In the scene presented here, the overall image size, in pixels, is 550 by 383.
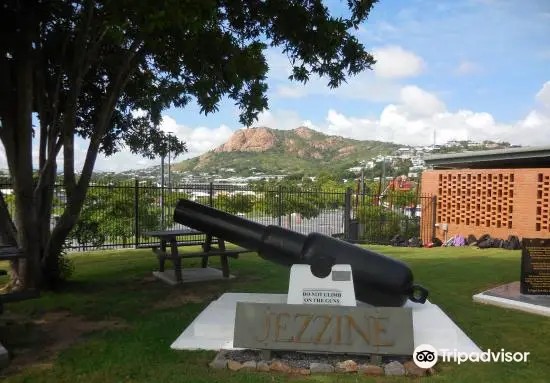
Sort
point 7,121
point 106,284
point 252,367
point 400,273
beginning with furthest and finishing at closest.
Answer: point 106,284 < point 7,121 < point 400,273 < point 252,367

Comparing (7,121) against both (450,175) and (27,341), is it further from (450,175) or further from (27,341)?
(450,175)

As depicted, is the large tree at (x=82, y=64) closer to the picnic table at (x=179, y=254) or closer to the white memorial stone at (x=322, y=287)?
the picnic table at (x=179, y=254)

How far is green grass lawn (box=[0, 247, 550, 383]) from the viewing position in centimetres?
406

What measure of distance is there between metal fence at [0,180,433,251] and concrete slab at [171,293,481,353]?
9572 mm

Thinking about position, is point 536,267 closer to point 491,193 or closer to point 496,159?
point 491,193

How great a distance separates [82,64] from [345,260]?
4756mm

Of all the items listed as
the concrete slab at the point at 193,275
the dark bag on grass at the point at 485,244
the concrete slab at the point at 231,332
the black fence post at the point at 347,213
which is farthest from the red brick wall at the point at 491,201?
the concrete slab at the point at 231,332

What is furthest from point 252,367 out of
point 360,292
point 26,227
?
point 26,227

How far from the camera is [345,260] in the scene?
15.1 ft

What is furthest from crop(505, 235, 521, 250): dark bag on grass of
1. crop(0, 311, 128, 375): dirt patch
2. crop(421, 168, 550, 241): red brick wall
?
crop(0, 311, 128, 375): dirt patch

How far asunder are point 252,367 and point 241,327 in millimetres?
329

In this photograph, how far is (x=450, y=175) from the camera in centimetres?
1864

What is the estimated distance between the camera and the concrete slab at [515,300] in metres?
6.26

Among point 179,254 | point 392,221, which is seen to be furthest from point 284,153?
point 179,254
